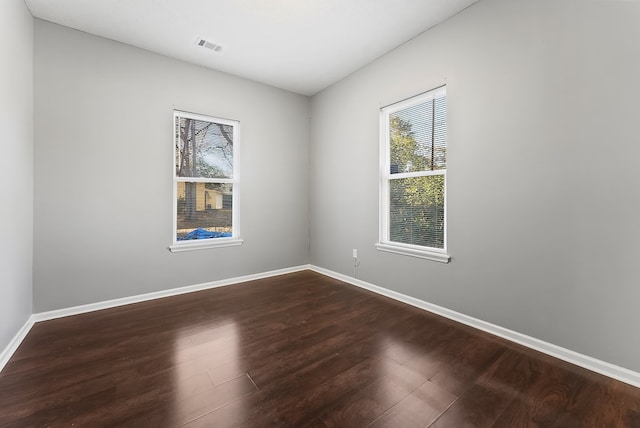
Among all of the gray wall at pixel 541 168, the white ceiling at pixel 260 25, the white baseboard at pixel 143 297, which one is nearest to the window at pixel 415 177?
the gray wall at pixel 541 168

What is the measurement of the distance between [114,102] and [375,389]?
3.67 m

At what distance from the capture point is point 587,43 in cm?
187

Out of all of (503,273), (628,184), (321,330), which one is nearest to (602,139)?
(628,184)

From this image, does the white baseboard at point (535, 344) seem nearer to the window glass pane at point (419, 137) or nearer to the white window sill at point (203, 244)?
the window glass pane at point (419, 137)

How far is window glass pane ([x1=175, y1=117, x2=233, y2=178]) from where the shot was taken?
3.44m

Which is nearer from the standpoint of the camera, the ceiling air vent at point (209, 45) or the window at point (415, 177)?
the window at point (415, 177)

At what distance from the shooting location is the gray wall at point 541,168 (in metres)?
1.76

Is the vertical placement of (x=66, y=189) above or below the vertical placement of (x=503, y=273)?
above

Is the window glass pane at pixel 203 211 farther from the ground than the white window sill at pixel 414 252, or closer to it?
farther from the ground

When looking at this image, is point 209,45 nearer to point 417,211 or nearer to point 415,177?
point 415,177

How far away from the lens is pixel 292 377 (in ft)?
5.77

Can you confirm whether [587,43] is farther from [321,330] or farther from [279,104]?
[279,104]

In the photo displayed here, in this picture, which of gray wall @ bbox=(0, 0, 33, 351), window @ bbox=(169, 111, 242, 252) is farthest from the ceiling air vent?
gray wall @ bbox=(0, 0, 33, 351)

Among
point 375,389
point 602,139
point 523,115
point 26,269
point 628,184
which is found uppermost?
point 523,115
